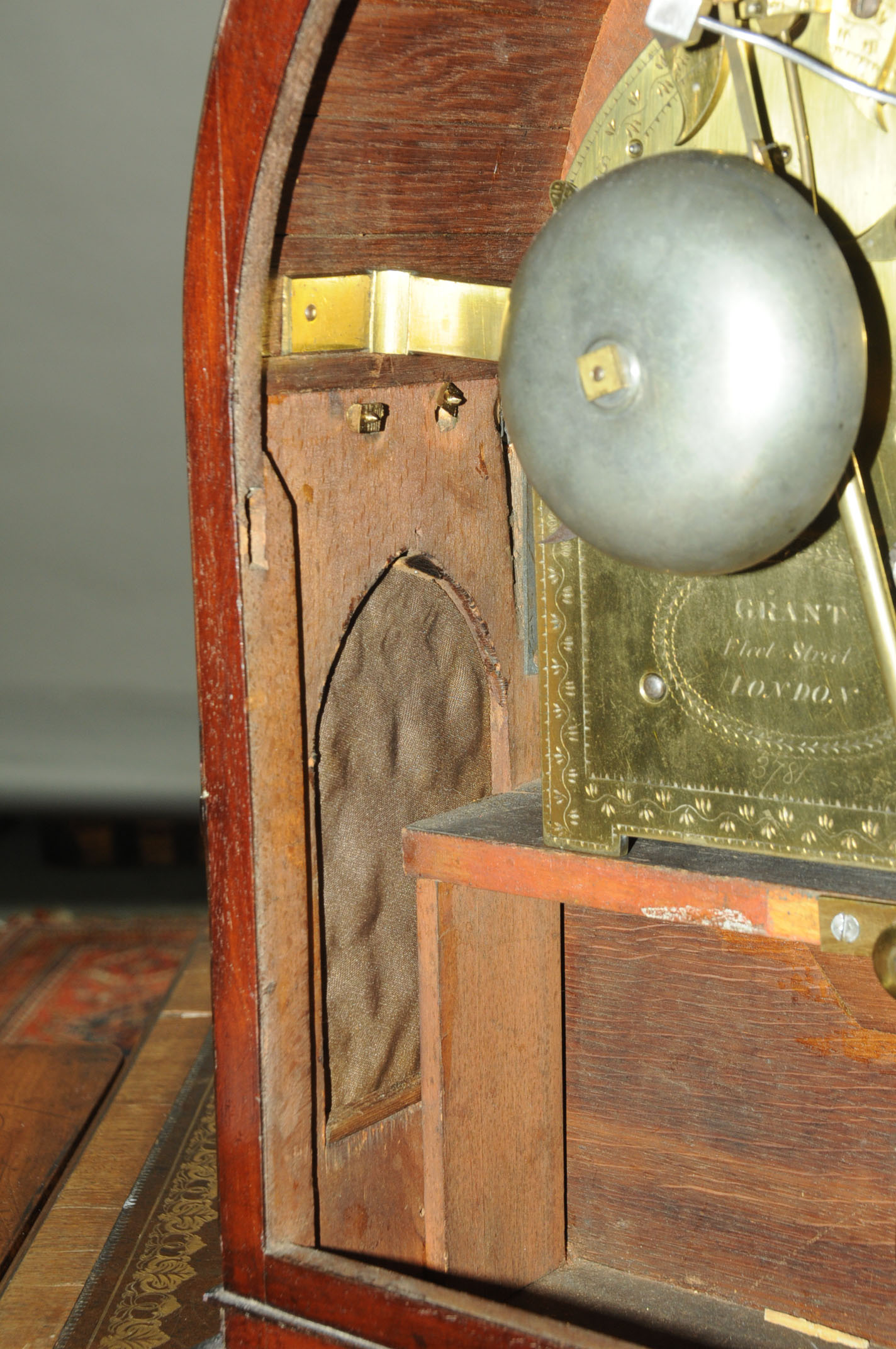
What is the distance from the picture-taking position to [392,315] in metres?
1.27

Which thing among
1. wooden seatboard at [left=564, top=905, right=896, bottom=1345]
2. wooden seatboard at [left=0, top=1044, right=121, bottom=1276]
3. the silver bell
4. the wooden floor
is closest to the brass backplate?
the silver bell

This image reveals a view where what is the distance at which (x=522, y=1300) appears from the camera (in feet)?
4.81

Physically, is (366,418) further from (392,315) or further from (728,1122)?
(728,1122)

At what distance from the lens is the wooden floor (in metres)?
1.48

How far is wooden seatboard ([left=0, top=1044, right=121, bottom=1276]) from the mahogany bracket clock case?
1.73 feet

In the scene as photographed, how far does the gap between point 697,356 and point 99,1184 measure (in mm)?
1357

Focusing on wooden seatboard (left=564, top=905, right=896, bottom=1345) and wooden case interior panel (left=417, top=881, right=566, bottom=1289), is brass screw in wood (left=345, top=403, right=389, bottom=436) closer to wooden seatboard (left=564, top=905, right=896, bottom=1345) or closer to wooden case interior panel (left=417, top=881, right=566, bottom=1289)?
wooden case interior panel (left=417, top=881, right=566, bottom=1289)

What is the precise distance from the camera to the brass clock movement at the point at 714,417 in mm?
897

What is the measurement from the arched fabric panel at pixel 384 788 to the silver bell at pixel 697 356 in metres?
0.50

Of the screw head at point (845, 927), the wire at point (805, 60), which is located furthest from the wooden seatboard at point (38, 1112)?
the wire at point (805, 60)

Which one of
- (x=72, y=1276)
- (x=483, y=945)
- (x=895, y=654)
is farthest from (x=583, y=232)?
(x=72, y=1276)

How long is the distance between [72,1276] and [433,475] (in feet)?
3.08

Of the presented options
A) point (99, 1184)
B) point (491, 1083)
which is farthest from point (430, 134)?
point (99, 1184)

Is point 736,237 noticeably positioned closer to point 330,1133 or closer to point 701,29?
point 701,29
